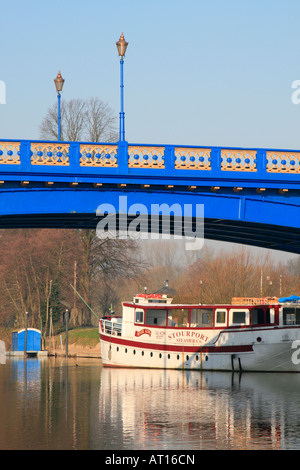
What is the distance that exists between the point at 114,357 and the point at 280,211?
2167cm

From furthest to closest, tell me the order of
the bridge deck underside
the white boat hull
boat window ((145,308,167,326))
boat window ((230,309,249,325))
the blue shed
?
1. the blue shed
2. boat window ((145,308,167,326))
3. boat window ((230,309,249,325))
4. the white boat hull
5. the bridge deck underside

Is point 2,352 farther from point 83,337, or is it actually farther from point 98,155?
point 98,155

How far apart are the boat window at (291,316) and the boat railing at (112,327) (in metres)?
10.4

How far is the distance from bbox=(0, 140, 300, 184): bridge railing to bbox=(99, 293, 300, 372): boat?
15049mm

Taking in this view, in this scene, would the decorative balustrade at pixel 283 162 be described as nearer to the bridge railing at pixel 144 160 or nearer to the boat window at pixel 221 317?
the bridge railing at pixel 144 160

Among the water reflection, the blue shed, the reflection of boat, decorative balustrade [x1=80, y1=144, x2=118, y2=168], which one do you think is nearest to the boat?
the water reflection

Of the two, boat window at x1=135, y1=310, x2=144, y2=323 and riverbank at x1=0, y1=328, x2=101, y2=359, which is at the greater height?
boat window at x1=135, y1=310, x2=144, y2=323

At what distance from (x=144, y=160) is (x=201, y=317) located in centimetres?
1906

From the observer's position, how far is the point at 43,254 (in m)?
75.2

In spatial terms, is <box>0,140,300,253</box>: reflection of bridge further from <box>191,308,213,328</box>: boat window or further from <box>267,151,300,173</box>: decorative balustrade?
<box>191,308,213,328</box>: boat window

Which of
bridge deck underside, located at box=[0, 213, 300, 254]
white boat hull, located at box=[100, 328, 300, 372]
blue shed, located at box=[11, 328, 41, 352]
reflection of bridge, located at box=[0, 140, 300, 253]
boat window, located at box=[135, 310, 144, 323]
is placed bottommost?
blue shed, located at box=[11, 328, 41, 352]

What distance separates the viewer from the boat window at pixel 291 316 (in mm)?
47344

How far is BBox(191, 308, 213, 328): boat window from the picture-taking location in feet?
164
